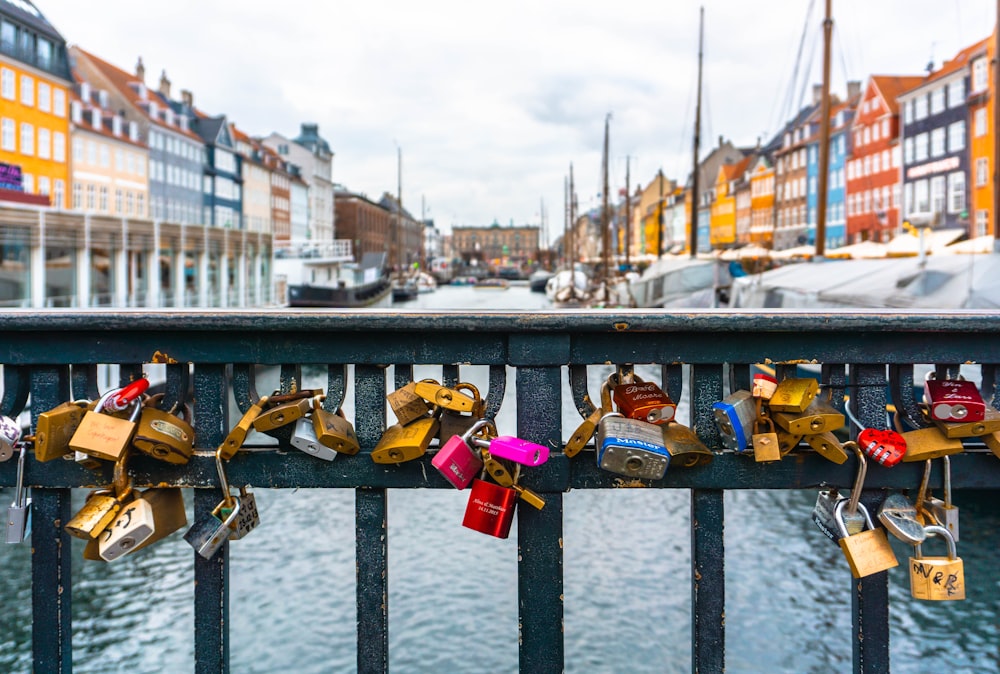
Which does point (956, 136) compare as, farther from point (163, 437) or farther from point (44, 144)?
point (163, 437)

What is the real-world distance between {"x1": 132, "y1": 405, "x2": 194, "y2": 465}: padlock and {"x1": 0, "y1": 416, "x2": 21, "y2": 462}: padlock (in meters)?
0.30

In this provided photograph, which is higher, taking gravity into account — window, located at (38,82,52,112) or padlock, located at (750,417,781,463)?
window, located at (38,82,52,112)

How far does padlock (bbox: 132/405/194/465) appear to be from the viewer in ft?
7.20

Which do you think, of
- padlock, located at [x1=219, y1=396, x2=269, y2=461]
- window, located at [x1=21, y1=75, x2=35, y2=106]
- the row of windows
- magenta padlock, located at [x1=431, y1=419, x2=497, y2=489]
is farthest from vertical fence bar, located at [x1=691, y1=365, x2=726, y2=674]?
window, located at [x1=21, y1=75, x2=35, y2=106]

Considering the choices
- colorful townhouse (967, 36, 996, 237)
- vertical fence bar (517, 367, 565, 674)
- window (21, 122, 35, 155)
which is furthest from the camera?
colorful townhouse (967, 36, 996, 237)

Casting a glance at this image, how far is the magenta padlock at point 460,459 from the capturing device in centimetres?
212

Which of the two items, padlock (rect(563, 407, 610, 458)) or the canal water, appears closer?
padlock (rect(563, 407, 610, 458))

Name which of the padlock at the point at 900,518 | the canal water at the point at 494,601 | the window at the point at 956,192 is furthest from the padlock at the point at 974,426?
the window at the point at 956,192

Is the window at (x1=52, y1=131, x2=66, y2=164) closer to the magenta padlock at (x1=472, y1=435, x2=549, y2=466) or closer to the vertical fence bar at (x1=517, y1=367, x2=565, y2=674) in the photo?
the vertical fence bar at (x1=517, y1=367, x2=565, y2=674)

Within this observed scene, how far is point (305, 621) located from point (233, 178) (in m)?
68.6

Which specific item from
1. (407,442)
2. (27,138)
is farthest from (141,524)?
(27,138)

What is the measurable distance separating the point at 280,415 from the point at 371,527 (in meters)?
0.36

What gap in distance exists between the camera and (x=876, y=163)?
199ft

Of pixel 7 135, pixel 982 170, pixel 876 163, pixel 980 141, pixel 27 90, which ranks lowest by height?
pixel 982 170
